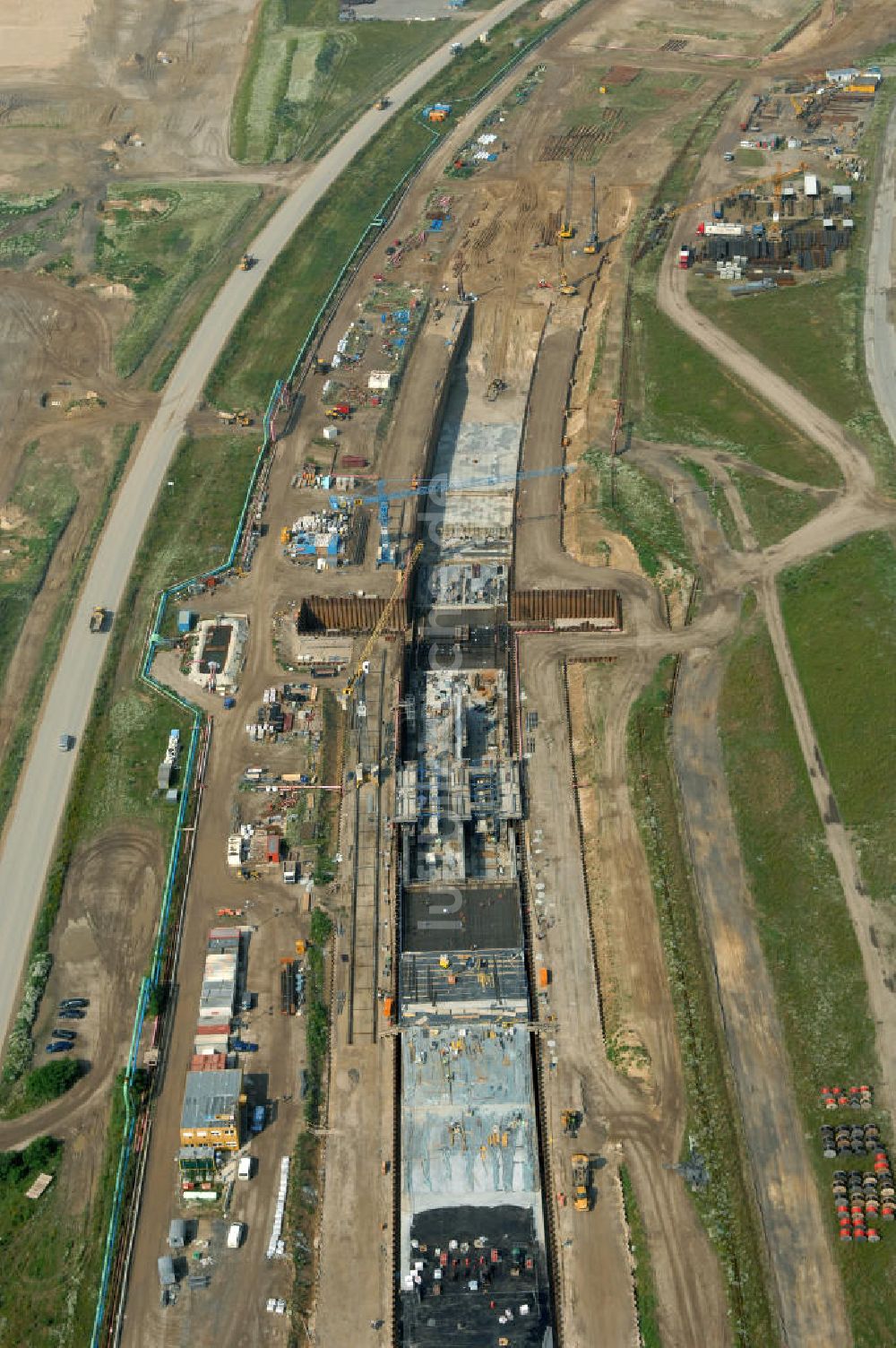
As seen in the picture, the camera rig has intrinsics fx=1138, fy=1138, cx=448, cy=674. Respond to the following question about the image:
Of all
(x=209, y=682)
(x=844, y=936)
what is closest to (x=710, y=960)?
(x=844, y=936)

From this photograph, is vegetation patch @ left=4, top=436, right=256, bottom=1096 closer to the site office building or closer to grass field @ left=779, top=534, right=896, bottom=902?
the site office building

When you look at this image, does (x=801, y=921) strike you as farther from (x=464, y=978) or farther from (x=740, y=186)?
(x=740, y=186)

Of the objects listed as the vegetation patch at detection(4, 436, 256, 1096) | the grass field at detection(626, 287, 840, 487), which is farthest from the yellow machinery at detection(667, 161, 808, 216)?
the vegetation patch at detection(4, 436, 256, 1096)

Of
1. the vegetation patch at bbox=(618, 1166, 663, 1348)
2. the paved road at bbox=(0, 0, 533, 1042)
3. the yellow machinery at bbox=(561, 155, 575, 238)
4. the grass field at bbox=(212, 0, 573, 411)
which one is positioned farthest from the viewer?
the yellow machinery at bbox=(561, 155, 575, 238)

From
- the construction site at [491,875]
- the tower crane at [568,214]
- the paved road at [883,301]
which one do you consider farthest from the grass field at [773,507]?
the tower crane at [568,214]

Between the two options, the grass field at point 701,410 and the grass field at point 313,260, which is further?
→ the grass field at point 313,260

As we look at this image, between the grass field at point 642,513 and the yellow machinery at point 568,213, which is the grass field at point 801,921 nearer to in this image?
the grass field at point 642,513
